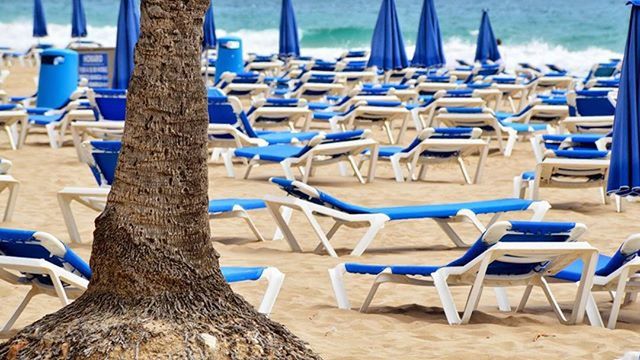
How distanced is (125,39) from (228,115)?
6.72ft

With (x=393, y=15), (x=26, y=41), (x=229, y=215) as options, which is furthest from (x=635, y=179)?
(x=26, y=41)

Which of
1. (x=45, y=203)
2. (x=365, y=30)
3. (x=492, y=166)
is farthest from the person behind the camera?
(x=365, y=30)

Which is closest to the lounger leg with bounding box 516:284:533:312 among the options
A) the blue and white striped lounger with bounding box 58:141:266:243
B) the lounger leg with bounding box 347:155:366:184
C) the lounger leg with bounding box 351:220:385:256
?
the lounger leg with bounding box 351:220:385:256

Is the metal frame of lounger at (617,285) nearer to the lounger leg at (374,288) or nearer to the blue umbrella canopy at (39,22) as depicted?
the lounger leg at (374,288)

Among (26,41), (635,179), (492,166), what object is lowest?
(26,41)

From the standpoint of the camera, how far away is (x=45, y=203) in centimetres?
811

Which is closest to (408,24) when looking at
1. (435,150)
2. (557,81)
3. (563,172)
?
(557,81)

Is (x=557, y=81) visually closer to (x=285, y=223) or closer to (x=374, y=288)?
(x=285, y=223)

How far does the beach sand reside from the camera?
436 cm

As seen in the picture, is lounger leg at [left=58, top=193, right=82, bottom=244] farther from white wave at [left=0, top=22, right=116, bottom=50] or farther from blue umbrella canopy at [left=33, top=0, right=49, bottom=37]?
white wave at [left=0, top=22, right=116, bottom=50]

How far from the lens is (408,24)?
48.4 metres

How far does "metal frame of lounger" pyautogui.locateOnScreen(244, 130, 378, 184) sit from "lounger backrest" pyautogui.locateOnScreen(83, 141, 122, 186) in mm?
2060

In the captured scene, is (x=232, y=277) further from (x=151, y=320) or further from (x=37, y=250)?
(x=151, y=320)

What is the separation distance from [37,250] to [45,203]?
3.85 metres
